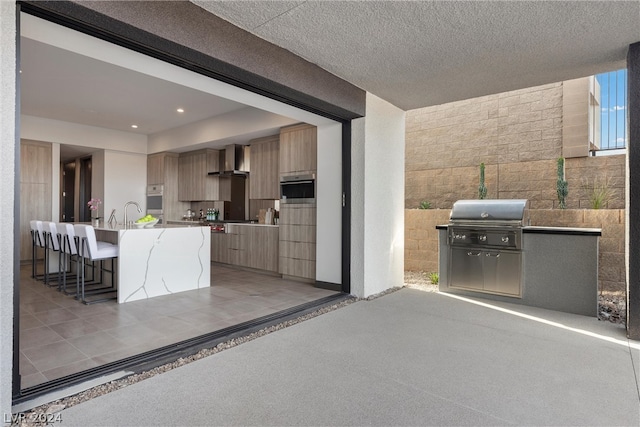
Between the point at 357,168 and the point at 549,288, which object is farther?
the point at 357,168

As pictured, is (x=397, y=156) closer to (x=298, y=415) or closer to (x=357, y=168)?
(x=357, y=168)

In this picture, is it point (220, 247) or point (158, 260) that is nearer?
point (158, 260)

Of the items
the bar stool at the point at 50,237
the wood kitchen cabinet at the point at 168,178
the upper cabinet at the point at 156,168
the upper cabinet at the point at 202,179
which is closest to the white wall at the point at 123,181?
the upper cabinet at the point at 156,168

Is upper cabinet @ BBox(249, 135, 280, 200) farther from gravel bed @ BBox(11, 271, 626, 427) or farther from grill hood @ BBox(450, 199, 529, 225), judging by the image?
grill hood @ BBox(450, 199, 529, 225)

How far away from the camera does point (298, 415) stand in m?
1.83

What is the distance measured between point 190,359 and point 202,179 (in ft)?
17.8

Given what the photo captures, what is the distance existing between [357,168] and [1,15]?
3397 millimetres

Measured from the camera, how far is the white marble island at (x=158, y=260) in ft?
13.3

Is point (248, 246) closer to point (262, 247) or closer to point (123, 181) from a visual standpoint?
point (262, 247)

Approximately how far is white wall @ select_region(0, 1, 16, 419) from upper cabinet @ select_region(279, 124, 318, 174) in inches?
144

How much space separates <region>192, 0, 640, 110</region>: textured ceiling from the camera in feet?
8.10

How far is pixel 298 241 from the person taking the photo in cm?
520

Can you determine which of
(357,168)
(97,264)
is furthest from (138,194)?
(357,168)

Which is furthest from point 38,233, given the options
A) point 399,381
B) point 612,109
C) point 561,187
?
point 612,109
